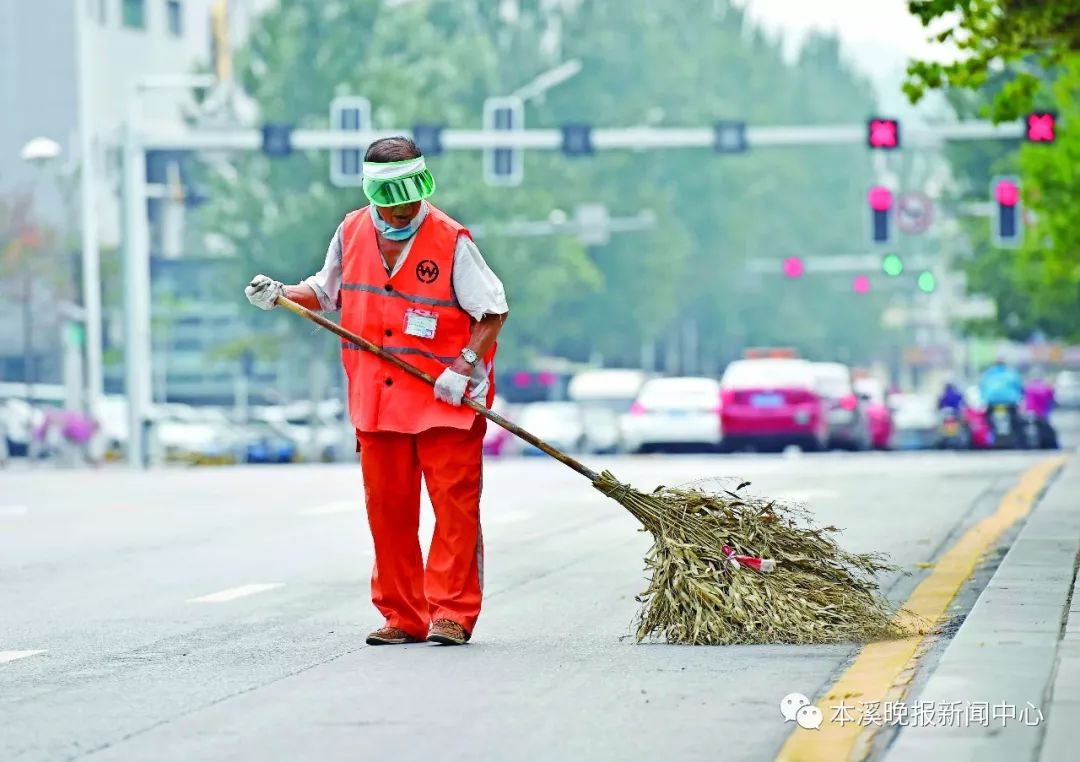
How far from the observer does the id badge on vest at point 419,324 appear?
9586 mm

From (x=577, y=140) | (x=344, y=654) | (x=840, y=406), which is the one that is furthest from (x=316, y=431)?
(x=344, y=654)

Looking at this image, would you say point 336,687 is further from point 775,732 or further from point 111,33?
point 111,33

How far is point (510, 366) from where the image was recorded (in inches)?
2931

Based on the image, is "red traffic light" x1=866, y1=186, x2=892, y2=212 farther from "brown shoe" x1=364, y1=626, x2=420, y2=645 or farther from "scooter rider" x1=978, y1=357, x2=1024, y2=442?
"brown shoe" x1=364, y1=626, x2=420, y2=645

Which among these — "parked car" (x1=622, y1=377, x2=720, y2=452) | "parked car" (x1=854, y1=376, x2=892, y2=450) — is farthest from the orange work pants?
"parked car" (x1=854, y1=376, x2=892, y2=450)

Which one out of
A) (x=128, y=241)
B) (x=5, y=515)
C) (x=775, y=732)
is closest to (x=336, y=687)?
(x=775, y=732)

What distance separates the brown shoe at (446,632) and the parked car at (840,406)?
2706 cm

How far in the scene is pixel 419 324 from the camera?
9.59m

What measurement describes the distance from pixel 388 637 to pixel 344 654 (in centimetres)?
30

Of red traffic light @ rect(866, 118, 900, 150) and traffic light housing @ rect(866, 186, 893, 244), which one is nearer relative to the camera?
red traffic light @ rect(866, 118, 900, 150)

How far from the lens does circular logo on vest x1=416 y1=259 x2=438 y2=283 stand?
9586 millimetres

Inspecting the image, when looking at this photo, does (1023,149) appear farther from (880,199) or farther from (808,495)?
(808,495)

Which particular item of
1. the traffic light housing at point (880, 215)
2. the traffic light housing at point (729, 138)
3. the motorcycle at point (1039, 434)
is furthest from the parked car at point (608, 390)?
the motorcycle at point (1039, 434)

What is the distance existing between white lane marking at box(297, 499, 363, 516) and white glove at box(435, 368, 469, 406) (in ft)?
32.8
